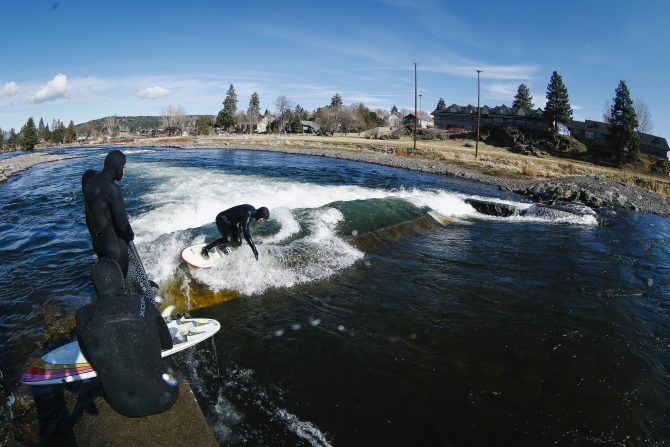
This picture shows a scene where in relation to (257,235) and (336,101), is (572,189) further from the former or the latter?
(336,101)

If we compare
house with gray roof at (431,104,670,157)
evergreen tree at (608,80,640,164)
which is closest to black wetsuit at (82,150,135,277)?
evergreen tree at (608,80,640,164)

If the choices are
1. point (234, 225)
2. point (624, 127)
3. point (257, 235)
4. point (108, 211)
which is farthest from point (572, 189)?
point (624, 127)

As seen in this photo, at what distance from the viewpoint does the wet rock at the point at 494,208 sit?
18.5m

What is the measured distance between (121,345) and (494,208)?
18594 millimetres

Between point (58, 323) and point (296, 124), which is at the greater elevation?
point (296, 124)

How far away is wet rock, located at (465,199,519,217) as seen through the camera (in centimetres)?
1845

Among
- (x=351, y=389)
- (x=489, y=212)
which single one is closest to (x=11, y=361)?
(x=351, y=389)

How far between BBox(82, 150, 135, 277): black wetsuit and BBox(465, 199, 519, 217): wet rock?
1745cm

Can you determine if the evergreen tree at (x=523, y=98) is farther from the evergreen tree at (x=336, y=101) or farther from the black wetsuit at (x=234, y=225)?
the black wetsuit at (x=234, y=225)

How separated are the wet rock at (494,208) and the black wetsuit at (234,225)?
46.7 ft

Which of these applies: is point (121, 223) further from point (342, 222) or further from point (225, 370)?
point (342, 222)

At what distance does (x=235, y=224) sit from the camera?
863 cm

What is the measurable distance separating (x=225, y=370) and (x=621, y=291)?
9983mm

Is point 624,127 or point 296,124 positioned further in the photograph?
point 296,124
